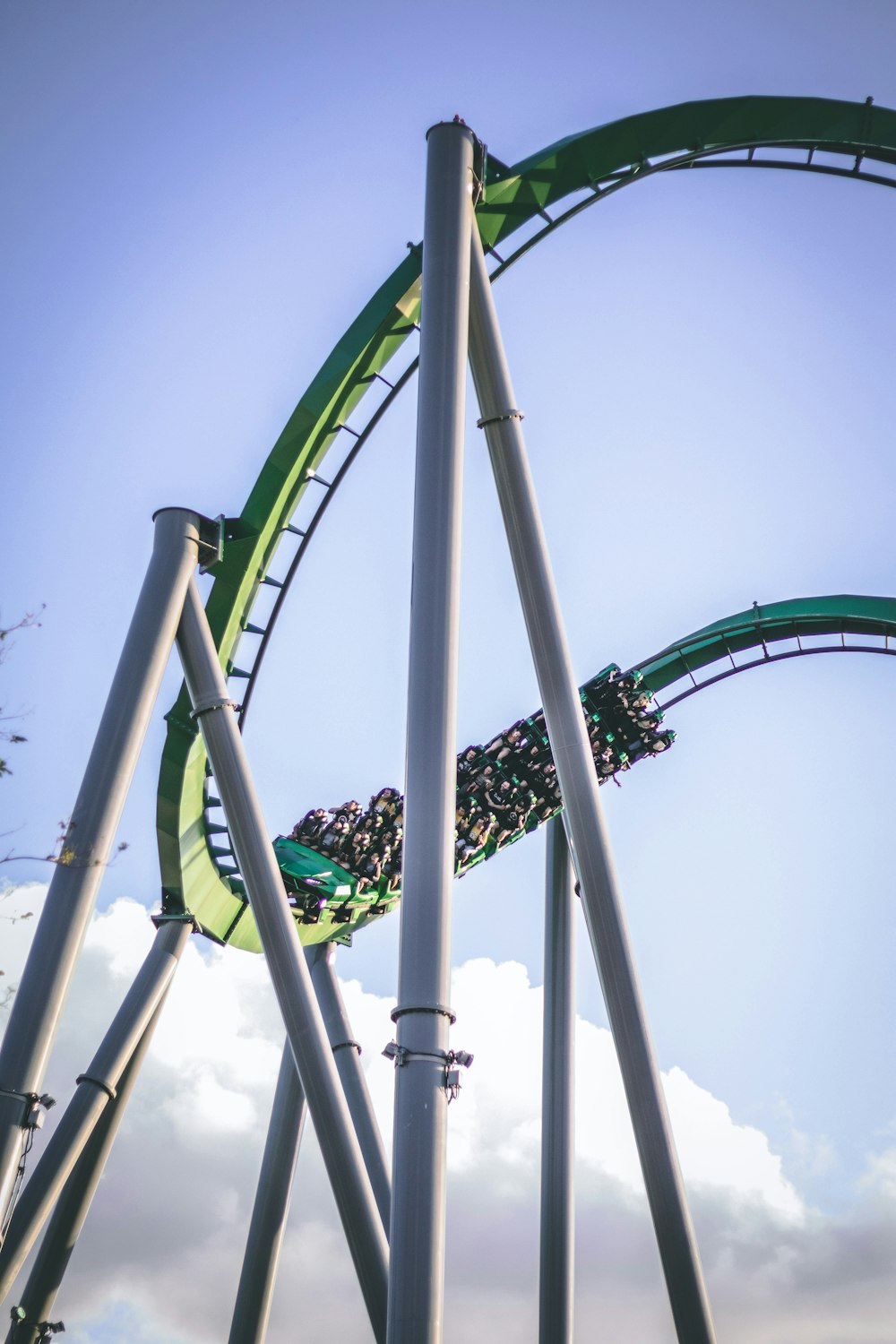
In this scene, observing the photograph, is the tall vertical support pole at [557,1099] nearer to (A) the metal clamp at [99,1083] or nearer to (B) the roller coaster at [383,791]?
(B) the roller coaster at [383,791]

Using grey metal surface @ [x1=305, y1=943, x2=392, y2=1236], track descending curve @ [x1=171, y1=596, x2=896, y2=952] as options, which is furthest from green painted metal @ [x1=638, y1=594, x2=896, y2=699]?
grey metal surface @ [x1=305, y1=943, x2=392, y2=1236]

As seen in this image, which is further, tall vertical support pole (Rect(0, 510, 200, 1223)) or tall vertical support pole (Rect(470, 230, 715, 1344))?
tall vertical support pole (Rect(470, 230, 715, 1344))

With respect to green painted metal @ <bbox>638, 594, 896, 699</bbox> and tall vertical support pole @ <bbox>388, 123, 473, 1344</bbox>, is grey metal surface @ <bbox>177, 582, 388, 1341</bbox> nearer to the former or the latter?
tall vertical support pole @ <bbox>388, 123, 473, 1344</bbox>

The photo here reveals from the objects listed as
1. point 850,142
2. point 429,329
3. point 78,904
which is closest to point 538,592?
point 429,329

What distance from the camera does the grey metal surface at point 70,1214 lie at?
358 inches

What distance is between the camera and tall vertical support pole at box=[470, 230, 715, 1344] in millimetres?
6293

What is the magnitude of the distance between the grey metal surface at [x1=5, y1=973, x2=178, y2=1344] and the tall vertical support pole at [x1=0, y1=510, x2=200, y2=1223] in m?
4.01

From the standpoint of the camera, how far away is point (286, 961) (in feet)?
23.1

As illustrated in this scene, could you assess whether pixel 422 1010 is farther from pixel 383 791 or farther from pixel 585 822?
pixel 383 791

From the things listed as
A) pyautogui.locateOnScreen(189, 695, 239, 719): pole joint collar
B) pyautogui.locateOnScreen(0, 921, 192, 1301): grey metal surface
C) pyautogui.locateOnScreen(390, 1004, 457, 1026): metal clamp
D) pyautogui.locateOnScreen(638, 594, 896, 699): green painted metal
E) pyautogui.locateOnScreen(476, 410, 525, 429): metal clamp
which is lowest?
pyautogui.locateOnScreen(390, 1004, 457, 1026): metal clamp

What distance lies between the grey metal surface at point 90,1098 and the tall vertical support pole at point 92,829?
2397 millimetres

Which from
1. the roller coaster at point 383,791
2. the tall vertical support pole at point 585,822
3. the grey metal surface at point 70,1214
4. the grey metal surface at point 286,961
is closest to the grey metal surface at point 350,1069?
the roller coaster at point 383,791

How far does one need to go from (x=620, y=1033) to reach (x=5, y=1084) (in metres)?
3.10

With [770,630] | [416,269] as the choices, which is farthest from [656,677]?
[416,269]
